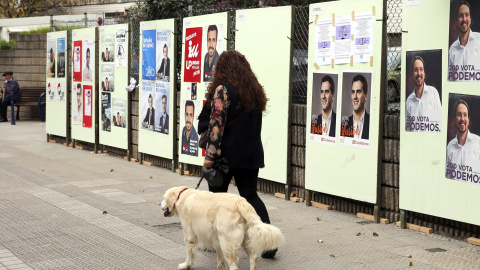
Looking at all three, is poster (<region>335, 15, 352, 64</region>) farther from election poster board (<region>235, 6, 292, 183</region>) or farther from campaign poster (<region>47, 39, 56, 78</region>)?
campaign poster (<region>47, 39, 56, 78</region>)

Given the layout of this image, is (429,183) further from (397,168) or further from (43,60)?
(43,60)

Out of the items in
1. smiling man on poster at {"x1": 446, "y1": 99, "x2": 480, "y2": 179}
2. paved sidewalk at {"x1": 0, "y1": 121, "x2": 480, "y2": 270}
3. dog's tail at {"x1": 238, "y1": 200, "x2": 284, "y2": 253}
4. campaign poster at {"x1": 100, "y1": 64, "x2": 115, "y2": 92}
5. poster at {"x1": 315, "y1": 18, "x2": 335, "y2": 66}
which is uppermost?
poster at {"x1": 315, "y1": 18, "x2": 335, "y2": 66}

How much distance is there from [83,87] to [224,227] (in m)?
10.2

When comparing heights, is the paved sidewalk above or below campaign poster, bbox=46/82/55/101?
below

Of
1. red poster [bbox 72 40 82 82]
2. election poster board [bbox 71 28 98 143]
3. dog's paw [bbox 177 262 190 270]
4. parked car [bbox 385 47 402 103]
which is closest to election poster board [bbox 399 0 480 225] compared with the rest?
parked car [bbox 385 47 402 103]

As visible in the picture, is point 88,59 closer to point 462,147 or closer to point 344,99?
point 344,99

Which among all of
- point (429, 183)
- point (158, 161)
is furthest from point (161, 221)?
point (158, 161)

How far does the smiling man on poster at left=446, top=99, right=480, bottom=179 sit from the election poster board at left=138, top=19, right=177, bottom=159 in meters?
5.73

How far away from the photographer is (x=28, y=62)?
2300 centimetres

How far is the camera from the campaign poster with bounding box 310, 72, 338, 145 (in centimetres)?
827

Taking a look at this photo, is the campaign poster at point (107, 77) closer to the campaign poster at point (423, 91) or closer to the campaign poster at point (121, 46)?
the campaign poster at point (121, 46)

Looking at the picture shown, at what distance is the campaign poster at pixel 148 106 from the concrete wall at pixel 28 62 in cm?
1052

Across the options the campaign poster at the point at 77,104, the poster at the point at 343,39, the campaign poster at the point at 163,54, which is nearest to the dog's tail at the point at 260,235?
the poster at the point at 343,39

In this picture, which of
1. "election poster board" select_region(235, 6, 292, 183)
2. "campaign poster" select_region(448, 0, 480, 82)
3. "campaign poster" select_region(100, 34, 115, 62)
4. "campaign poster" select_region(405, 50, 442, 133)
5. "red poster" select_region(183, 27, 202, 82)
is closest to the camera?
"campaign poster" select_region(448, 0, 480, 82)
